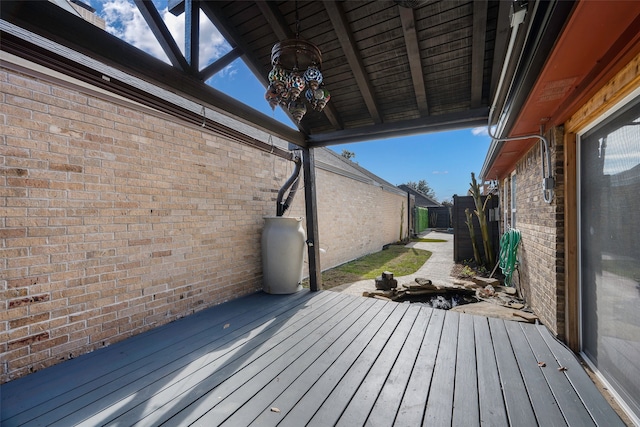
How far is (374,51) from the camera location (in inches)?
111

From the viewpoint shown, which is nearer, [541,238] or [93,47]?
[93,47]

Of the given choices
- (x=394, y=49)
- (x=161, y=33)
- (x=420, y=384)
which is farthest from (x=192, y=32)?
(x=420, y=384)

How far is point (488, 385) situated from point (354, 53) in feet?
9.99

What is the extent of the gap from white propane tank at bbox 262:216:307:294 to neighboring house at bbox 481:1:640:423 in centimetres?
273

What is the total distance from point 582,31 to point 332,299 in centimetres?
339

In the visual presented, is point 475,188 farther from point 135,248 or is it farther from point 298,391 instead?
point 135,248

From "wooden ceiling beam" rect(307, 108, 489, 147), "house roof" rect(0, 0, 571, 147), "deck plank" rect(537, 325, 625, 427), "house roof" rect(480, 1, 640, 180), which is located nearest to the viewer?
"house roof" rect(480, 1, 640, 180)

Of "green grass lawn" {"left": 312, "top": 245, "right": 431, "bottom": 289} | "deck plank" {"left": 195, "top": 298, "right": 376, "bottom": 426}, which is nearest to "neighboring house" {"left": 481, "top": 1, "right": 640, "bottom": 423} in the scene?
"deck plank" {"left": 195, "top": 298, "right": 376, "bottom": 426}

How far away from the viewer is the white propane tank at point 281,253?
381 centimetres

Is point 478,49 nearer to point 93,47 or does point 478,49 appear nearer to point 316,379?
point 93,47

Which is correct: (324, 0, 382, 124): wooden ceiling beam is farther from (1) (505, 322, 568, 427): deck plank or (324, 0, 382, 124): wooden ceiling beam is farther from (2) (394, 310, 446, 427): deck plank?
(1) (505, 322, 568, 427): deck plank

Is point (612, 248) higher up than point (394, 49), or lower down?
lower down

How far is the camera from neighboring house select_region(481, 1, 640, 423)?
55.1 inches

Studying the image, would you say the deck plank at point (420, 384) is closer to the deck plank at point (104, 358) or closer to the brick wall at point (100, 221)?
the deck plank at point (104, 358)
